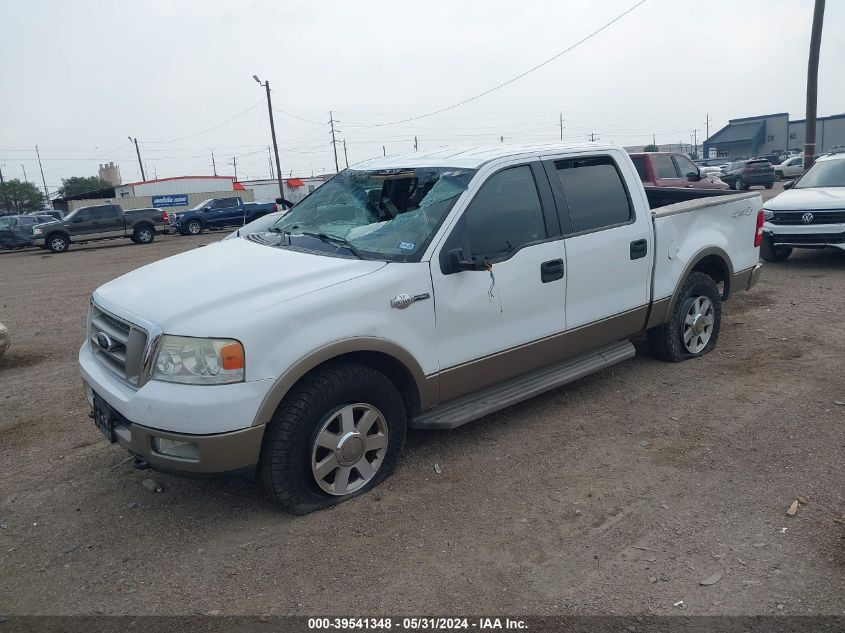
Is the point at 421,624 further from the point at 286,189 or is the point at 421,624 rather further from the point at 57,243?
the point at 286,189

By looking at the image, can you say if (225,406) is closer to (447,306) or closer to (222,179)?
(447,306)

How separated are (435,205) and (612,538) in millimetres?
2100

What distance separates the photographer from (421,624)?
9.12 feet

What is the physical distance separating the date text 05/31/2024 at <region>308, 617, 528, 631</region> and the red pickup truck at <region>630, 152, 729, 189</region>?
13.6 metres

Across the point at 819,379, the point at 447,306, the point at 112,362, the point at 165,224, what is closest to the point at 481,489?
the point at 447,306

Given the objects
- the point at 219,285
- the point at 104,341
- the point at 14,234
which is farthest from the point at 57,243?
the point at 219,285

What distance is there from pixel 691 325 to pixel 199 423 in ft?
14.0

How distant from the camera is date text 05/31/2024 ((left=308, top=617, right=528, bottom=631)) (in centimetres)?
275

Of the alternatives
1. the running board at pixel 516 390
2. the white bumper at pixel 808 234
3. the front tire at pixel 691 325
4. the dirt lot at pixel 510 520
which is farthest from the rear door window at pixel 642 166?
the running board at pixel 516 390

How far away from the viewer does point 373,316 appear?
364 centimetres

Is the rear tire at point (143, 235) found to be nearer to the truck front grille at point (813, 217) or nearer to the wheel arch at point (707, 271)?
the truck front grille at point (813, 217)

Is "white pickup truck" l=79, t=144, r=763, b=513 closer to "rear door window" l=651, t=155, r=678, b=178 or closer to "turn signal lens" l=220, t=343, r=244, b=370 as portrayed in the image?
"turn signal lens" l=220, t=343, r=244, b=370

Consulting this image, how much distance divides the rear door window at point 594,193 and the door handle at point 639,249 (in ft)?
0.60

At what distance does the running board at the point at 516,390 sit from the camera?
4.03 metres
